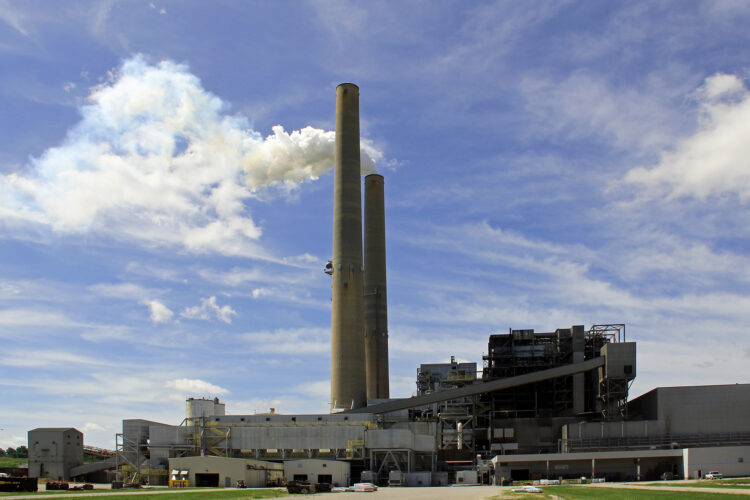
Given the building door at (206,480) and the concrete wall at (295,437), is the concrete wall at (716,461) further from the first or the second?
the building door at (206,480)

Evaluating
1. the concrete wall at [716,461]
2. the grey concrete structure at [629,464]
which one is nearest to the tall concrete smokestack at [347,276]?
the grey concrete structure at [629,464]

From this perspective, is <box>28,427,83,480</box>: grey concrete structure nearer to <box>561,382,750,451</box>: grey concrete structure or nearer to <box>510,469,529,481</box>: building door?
<box>510,469,529,481</box>: building door

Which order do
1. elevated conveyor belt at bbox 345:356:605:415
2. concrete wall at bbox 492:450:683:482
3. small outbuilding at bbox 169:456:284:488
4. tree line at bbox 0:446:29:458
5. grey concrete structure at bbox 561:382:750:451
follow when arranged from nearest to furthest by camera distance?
small outbuilding at bbox 169:456:284:488
concrete wall at bbox 492:450:683:482
grey concrete structure at bbox 561:382:750:451
elevated conveyor belt at bbox 345:356:605:415
tree line at bbox 0:446:29:458

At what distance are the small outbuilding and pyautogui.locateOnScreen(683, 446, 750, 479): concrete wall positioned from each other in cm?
3562

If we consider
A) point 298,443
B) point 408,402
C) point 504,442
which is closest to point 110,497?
point 298,443

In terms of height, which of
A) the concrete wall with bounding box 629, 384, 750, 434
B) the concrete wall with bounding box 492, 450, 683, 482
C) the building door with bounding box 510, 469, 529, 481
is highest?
the concrete wall with bounding box 629, 384, 750, 434

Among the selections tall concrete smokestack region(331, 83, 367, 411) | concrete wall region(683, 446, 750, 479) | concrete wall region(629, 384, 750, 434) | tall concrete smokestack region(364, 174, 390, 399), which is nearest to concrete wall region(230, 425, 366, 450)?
tall concrete smokestack region(331, 83, 367, 411)

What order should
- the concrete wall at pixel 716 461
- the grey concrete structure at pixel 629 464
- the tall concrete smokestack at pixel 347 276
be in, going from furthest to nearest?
the tall concrete smokestack at pixel 347 276
the grey concrete structure at pixel 629 464
the concrete wall at pixel 716 461

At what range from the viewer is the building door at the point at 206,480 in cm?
6097

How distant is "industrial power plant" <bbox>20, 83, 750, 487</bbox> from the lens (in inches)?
2586

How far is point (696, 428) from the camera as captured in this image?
71.0 meters

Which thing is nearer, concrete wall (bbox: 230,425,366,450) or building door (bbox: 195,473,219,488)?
building door (bbox: 195,473,219,488)

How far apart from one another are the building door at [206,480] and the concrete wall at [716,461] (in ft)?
129

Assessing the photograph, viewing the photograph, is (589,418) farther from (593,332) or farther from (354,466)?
(354,466)
